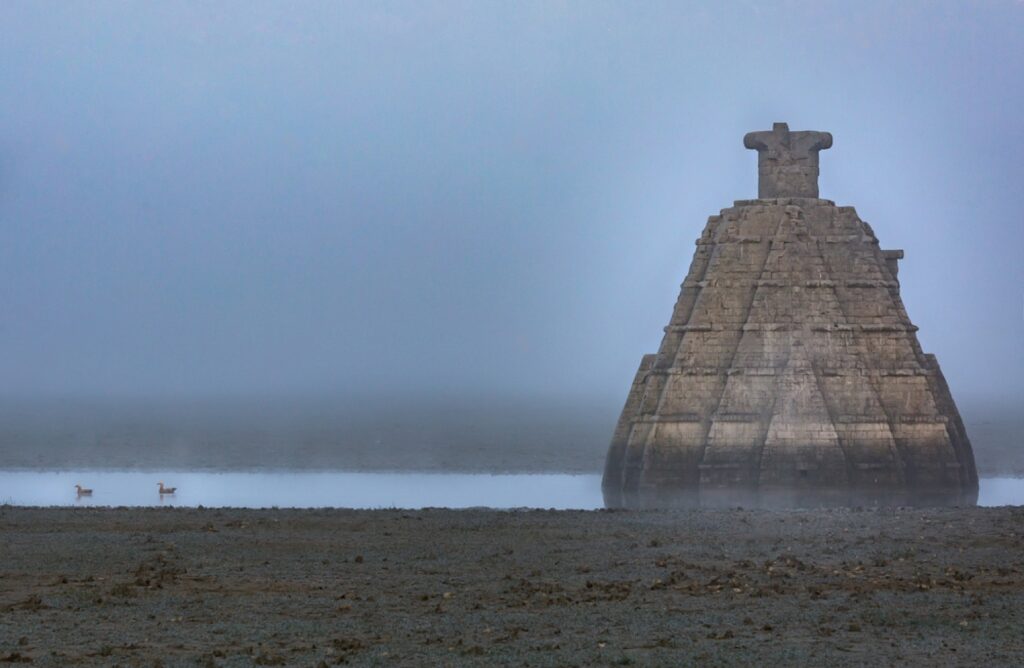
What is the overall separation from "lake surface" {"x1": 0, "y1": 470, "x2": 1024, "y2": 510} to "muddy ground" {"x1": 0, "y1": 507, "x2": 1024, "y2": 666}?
53.7 feet

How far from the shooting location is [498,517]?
1515 inches

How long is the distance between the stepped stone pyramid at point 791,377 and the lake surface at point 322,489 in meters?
3.84

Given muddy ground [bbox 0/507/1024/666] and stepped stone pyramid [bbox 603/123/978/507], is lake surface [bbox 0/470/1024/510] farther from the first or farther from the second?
muddy ground [bbox 0/507/1024/666]

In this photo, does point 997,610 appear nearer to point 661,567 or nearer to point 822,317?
point 661,567

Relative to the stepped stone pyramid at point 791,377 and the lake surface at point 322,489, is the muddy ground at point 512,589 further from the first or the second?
the lake surface at point 322,489

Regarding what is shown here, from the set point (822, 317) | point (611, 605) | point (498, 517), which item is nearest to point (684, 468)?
point (822, 317)

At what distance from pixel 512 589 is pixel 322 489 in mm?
38851

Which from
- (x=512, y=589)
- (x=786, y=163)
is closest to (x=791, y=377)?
(x=786, y=163)

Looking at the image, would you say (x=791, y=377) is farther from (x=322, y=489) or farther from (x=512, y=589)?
(x=512, y=589)

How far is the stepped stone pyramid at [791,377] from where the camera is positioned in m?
48.3

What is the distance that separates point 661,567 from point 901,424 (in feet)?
69.8

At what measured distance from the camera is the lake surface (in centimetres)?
5506

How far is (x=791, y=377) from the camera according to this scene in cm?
4859

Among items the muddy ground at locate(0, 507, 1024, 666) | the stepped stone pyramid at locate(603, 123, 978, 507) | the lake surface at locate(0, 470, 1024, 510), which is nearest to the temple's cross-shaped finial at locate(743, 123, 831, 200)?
the stepped stone pyramid at locate(603, 123, 978, 507)
